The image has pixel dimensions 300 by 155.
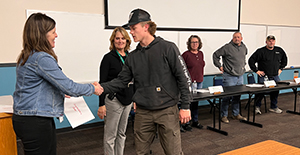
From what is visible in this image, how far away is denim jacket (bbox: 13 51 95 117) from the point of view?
4.52ft

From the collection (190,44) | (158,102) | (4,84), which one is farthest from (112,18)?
(158,102)

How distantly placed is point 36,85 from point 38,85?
0.01 meters

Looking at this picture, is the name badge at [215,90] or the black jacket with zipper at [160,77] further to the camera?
the name badge at [215,90]

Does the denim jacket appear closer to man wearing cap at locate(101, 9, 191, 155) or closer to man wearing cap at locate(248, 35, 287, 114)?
man wearing cap at locate(101, 9, 191, 155)

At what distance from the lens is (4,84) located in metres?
3.47

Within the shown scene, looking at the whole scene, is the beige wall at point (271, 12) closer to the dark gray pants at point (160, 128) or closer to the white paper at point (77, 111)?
the dark gray pants at point (160, 128)

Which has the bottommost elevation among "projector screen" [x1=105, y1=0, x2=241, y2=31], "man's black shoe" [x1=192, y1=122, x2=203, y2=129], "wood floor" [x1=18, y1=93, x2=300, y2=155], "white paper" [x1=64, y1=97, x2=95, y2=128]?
"wood floor" [x1=18, y1=93, x2=300, y2=155]

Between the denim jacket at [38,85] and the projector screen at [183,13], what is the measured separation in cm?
284

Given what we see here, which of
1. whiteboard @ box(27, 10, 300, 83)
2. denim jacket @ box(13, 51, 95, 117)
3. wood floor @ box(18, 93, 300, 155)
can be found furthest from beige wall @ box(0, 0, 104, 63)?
denim jacket @ box(13, 51, 95, 117)

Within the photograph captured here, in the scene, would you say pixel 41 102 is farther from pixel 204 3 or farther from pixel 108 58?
pixel 204 3

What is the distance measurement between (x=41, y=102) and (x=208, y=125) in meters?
3.26

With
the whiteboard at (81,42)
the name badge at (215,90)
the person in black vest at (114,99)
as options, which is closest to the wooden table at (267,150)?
the person in black vest at (114,99)

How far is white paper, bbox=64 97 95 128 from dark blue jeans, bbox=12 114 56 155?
1.10 ft

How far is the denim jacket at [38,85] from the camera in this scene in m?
1.38
